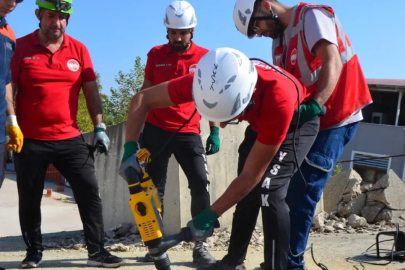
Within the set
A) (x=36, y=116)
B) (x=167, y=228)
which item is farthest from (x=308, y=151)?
(x=167, y=228)

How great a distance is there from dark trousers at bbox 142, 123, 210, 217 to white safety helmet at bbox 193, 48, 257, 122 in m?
1.45

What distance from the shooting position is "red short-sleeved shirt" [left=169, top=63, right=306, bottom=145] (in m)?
3.00

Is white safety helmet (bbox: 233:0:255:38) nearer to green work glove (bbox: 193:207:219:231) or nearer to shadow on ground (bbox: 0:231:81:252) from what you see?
green work glove (bbox: 193:207:219:231)

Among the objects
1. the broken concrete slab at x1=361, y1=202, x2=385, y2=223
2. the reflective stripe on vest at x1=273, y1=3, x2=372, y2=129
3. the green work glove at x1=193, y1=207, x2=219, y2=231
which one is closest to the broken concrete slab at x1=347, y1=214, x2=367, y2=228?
the broken concrete slab at x1=361, y1=202, x2=385, y2=223

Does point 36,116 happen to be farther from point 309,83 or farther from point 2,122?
point 309,83

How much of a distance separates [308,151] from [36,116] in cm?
217

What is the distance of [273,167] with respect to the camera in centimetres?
338

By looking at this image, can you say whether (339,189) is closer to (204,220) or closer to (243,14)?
(243,14)

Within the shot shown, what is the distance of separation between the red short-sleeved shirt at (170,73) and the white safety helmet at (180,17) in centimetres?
20

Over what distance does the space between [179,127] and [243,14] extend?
1222 mm

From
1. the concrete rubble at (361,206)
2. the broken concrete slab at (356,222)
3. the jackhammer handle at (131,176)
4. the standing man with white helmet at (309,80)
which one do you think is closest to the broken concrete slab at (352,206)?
the concrete rubble at (361,206)

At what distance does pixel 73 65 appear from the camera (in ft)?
14.4

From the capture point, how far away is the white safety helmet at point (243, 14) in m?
3.79

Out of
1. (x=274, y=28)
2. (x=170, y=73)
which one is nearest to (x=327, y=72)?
(x=274, y=28)
